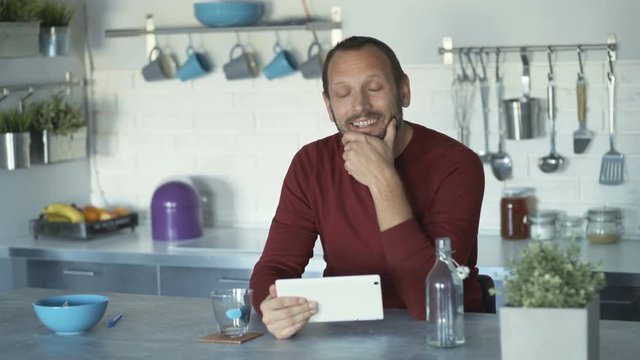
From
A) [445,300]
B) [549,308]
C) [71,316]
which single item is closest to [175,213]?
[71,316]

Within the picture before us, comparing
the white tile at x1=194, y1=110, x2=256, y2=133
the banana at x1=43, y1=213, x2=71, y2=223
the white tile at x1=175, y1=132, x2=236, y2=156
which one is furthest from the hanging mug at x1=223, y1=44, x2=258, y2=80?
the banana at x1=43, y1=213, x2=71, y2=223

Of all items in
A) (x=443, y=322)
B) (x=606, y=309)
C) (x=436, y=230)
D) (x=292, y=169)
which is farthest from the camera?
(x=606, y=309)

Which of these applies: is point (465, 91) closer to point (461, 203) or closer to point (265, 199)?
point (265, 199)

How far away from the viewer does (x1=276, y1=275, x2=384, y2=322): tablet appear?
8.14 feet

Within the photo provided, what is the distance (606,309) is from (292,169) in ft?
4.59

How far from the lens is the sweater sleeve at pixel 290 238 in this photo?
2.96 meters

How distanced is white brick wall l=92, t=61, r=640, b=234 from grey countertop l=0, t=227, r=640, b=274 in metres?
0.22

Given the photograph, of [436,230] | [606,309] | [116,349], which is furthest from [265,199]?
[116,349]

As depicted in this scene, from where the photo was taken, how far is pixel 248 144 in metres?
4.96

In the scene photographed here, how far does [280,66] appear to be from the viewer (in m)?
4.76

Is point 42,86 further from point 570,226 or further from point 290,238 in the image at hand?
point 570,226

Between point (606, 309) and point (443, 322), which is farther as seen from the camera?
point (606, 309)

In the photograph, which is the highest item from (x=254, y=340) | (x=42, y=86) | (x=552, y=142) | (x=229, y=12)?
(x=229, y=12)

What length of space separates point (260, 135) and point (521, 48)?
3.97 ft
